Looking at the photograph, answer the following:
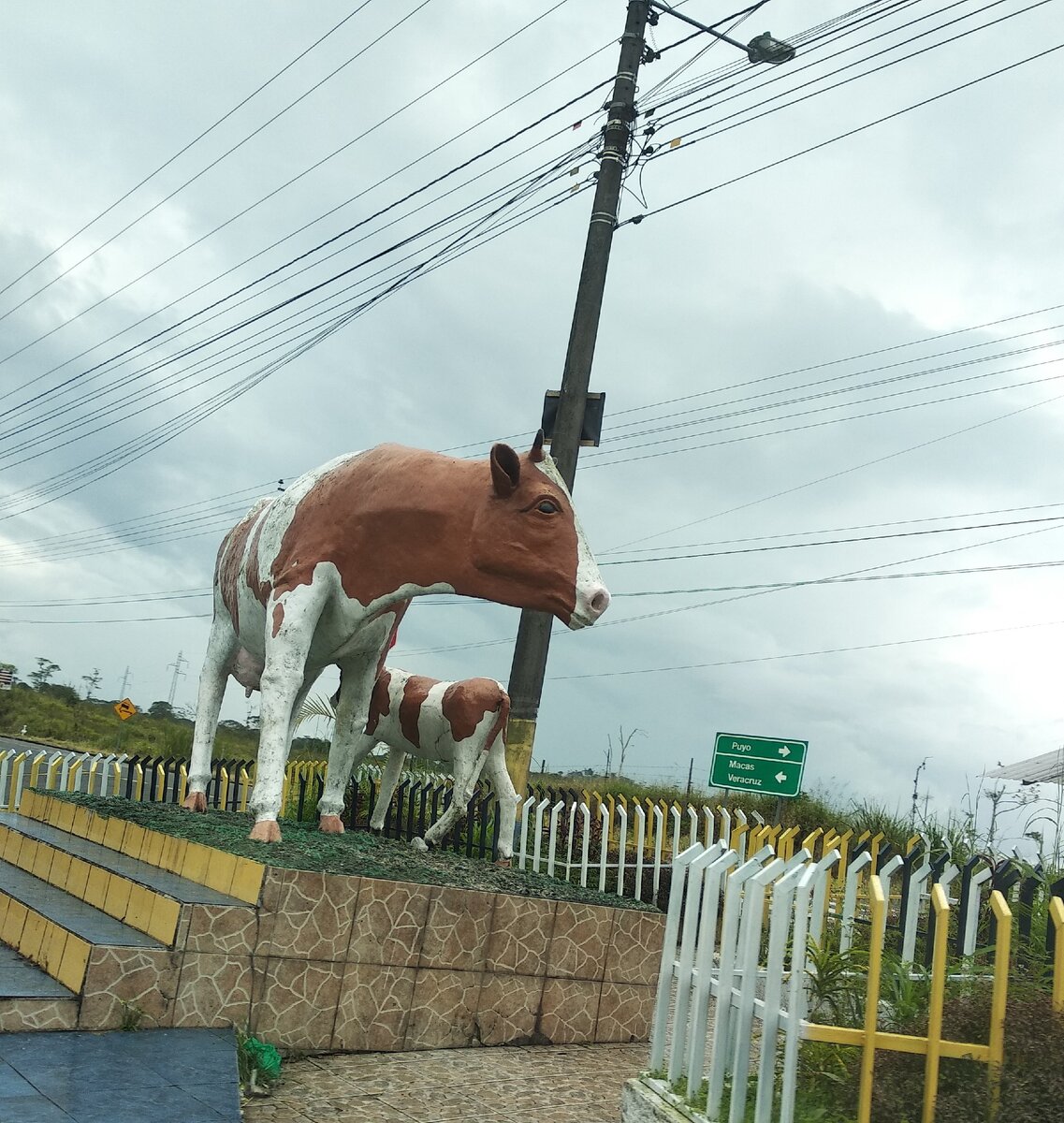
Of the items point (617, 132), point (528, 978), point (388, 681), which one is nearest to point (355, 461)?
point (388, 681)

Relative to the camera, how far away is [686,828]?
49.2ft

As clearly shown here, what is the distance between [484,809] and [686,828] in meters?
6.29

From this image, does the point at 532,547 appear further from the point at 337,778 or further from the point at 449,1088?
the point at 449,1088

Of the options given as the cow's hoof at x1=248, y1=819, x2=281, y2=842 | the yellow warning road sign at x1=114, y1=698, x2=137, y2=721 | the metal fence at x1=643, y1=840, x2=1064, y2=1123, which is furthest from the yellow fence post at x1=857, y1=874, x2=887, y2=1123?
the yellow warning road sign at x1=114, y1=698, x2=137, y2=721

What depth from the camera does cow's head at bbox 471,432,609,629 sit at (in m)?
5.95

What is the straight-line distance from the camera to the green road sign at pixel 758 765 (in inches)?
444

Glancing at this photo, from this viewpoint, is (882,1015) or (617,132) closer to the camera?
(882,1015)

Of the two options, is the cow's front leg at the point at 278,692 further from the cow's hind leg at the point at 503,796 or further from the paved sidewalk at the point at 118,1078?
the cow's hind leg at the point at 503,796

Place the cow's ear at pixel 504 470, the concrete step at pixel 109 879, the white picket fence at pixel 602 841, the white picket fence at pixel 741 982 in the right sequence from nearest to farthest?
the white picket fence at pixel 741 982 → the concrete step at pixel 109 879 → the cow's ear at pixel 504 470 → the white picket fence at pixel 602 841

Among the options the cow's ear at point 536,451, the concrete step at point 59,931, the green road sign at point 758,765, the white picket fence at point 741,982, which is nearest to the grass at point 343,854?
the concrete step at point 59,931

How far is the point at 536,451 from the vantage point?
6.16 m

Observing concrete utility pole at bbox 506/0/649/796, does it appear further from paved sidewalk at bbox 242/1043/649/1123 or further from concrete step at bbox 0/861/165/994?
concrete step at bbox 0/861/165/994

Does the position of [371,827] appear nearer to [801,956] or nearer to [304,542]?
[304,542]

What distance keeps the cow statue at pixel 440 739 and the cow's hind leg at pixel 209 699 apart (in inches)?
34.5
